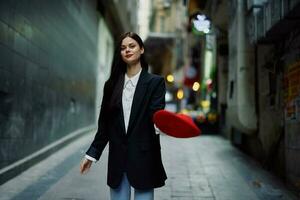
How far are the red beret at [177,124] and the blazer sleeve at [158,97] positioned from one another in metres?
0.27

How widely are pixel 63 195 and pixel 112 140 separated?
9.06 ft

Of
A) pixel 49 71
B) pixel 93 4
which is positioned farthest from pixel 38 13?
pixel 93 4

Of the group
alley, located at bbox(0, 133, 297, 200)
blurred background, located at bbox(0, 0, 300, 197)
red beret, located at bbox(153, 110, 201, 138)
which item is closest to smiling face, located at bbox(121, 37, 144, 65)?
red beret, located at bbox(153, 110, 201, 138)

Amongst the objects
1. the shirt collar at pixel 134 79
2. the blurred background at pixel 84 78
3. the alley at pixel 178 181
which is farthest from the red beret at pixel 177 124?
the blurred background at pixel 84 78

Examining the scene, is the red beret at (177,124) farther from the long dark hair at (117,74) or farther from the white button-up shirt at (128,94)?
the long dark hair at (117,74)

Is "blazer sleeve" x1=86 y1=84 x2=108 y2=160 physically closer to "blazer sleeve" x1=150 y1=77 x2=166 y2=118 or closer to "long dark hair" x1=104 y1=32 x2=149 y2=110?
"long dark hair" x1=104 y1=32 x2=149 y2=110

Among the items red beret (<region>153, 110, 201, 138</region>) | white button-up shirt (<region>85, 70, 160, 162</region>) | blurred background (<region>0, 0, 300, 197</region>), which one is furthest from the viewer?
blurred background (<region>0, 0, 300, 197</region>)

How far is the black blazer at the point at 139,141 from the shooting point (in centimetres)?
302

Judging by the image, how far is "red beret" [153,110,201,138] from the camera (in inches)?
107

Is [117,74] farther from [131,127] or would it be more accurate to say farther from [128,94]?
[131,127]

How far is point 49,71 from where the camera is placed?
8844 mm

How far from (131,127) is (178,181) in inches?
144

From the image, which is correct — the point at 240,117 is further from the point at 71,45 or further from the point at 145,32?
the point at 145,32

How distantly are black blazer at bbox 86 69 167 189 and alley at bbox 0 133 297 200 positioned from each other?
99.3 inches
